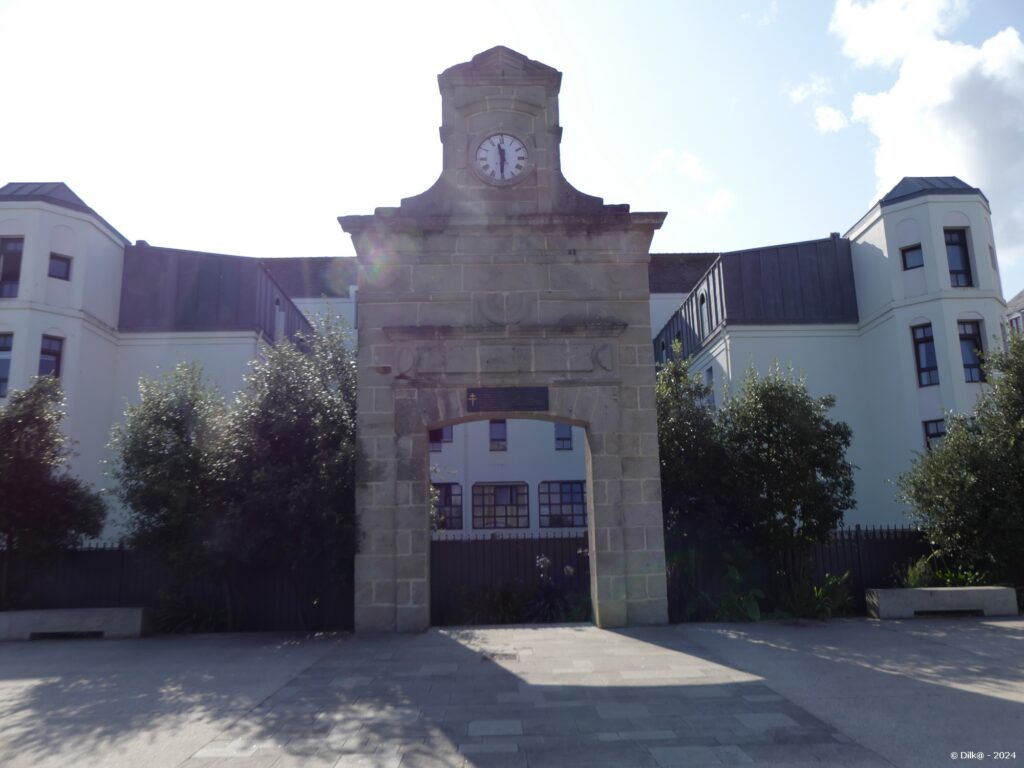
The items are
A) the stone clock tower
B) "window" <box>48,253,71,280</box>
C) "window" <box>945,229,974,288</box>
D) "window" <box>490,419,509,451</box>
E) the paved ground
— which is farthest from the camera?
"window" <box>490,419,509,451</box>

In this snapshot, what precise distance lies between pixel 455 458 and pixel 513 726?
938 inches

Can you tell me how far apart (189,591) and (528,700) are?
26.1 ft

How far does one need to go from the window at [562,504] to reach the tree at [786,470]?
17.3 metres

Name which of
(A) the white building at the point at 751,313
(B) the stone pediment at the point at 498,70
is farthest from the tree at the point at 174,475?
(A) the white building at the point at 751,313

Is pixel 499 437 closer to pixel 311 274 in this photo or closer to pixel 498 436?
pixel 498 436

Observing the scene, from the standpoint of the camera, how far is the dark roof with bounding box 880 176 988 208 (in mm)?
23172

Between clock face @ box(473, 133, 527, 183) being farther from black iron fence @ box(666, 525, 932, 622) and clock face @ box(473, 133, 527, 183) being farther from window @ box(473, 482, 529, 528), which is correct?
window @ box(473, 482, 529, 528)

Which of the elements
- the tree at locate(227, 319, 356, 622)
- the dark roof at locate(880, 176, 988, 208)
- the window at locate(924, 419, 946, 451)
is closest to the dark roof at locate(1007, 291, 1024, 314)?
the dark roof at locate(880, 176, 988, 208)

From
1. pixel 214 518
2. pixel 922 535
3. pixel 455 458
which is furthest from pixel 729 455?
pixel 455 458

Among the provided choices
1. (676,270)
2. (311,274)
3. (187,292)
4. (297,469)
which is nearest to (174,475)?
(297,469)

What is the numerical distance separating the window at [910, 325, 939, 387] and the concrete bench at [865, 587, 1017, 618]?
498 inches

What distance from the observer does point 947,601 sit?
1156 centimetres

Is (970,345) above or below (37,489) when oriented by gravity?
above

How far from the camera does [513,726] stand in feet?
20.1
